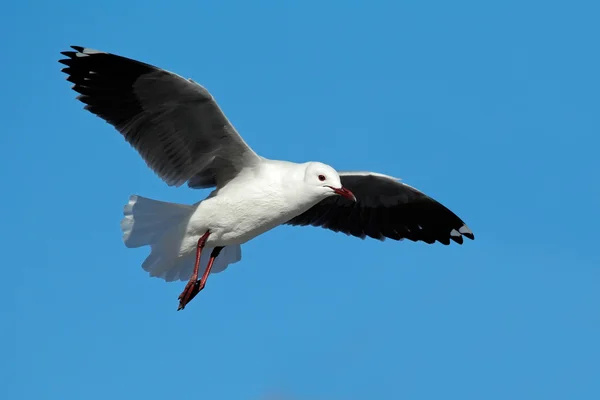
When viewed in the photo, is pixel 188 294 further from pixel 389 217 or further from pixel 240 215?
pixel 389 217

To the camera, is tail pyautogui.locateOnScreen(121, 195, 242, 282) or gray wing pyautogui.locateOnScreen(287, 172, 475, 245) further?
gray wing pyautogui.locateOnScreen(287, 172, 475, 245)

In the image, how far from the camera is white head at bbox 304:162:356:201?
9.66 metres

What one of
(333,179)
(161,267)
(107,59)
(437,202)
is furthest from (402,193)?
(107,59)

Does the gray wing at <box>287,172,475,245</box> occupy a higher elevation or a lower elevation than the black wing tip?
lower

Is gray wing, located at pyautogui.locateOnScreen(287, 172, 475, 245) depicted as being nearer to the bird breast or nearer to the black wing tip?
the black wing tip

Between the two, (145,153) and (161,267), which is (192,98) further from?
(161,267)

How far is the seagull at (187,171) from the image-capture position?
9.55 meters

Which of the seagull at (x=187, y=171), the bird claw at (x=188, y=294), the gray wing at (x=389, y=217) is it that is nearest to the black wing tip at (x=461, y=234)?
the gray wing at (x=389, y=217)

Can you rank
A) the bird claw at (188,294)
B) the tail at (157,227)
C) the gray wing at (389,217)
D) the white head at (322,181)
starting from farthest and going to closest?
the gray wing at (389,217) < the tail at (157,227) < the bird claw at (188,294) < the white head at (322,181)

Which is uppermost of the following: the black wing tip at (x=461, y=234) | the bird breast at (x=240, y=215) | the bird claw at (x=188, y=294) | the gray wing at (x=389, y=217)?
the black wing tip at (x=461, y=234)

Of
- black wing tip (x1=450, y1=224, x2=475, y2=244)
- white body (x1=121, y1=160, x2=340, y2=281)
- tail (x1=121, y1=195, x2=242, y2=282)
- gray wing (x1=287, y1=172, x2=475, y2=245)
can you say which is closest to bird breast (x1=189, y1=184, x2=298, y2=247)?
white body (x1=121, y1=160, x2=340, y2=281)

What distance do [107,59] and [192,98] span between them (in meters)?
0.83

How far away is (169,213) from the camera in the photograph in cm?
1008

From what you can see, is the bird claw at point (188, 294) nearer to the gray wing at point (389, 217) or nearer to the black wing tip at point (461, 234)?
the gray wing at point (389, 217)
